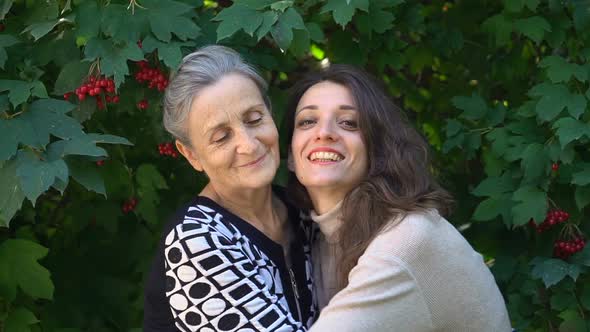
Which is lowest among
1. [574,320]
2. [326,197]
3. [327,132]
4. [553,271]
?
[574,320]

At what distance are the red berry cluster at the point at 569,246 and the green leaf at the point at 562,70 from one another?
0.68 m

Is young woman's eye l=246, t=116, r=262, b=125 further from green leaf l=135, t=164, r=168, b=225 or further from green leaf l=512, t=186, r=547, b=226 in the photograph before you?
green leaf l=512, t=186, r=547, b=226

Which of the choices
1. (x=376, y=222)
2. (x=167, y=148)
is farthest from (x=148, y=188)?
(x=376, y=222)

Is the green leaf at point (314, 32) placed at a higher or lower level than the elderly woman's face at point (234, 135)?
higher

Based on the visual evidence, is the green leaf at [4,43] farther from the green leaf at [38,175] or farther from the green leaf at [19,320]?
the green leaf at [19,320]

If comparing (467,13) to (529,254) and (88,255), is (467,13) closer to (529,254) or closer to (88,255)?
(529,254)

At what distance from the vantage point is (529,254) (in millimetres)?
4062

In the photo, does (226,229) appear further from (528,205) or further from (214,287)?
(528,205)

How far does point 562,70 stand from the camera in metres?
3.54

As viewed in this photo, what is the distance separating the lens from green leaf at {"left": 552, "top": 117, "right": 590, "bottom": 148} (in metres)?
3.37

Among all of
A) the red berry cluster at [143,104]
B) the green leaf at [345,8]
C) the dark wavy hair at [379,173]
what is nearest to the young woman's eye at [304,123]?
the dark wavy hair at [379,173]

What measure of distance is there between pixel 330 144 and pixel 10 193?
3.48 feet

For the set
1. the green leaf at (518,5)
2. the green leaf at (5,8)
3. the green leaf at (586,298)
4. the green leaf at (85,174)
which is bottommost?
the green leaf at (586,298)

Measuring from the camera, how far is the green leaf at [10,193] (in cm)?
285
